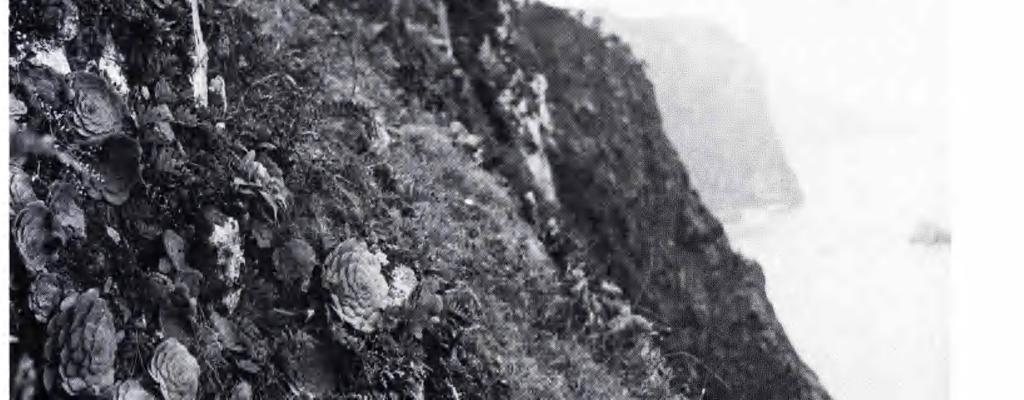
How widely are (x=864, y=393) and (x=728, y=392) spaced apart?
1.08 m

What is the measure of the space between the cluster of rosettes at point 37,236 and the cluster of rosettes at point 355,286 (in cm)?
126

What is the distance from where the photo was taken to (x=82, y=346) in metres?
2.70

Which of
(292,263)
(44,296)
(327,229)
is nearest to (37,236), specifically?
(44,296)

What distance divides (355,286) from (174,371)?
1.02 meters

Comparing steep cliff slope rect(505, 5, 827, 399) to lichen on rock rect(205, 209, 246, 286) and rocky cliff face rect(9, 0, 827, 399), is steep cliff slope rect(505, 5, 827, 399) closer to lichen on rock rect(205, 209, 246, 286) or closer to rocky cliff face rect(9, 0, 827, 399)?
rocky cliff face rect(9, 0, 827, 399)

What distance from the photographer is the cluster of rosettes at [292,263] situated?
3.80 m

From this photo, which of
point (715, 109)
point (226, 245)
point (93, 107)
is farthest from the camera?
point (715, 109)

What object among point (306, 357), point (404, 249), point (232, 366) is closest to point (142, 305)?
point (232, 366)

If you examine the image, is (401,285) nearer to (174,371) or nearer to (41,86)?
(174,371)

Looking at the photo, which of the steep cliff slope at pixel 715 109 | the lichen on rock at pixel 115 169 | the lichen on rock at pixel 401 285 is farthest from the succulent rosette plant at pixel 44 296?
the steep cliff slope at pixel 715 109

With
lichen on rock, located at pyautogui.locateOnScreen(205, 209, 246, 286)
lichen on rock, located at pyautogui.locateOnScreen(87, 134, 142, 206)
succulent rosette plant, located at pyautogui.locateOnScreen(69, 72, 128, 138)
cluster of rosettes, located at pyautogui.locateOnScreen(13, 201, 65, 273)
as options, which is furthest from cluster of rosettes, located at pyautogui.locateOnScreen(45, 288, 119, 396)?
lichen on rock, located at pyautogui.locateOnScreen(205, 209, 246, 286)

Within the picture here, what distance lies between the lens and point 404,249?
4578mm

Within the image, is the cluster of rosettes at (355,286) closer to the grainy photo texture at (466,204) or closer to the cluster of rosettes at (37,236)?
the grainy photo texture at (466,204)

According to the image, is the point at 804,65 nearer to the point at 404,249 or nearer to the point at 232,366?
the point at 404,249
